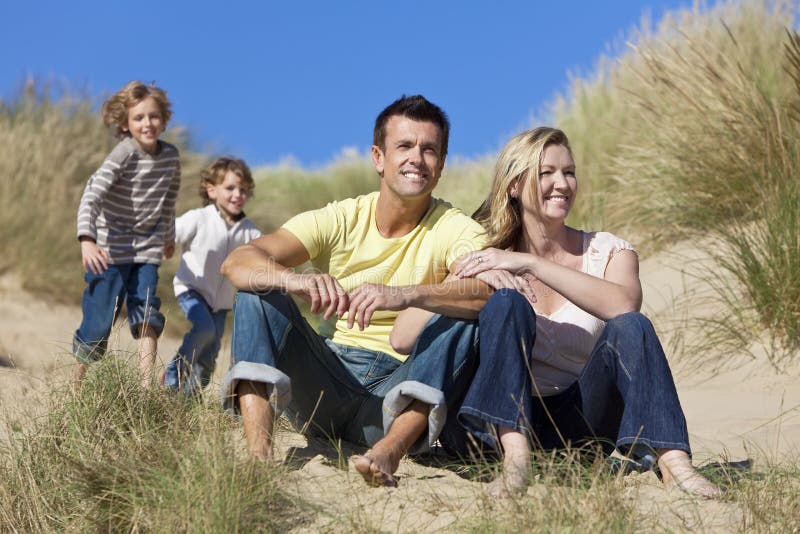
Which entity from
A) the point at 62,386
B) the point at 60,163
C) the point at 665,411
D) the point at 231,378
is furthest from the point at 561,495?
the point at 60,163

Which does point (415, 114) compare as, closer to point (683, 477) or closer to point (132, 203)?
point (683, 477)

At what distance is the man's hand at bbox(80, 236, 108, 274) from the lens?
498 centimetres

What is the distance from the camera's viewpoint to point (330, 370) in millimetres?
3346

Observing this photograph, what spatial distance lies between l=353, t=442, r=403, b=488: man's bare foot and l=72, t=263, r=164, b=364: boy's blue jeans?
7.58ft

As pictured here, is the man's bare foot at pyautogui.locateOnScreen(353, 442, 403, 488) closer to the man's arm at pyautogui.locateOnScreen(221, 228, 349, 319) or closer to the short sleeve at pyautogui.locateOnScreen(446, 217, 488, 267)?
the man's arm at pyautogui.locateOnScreen(221, 228, 349, 319)

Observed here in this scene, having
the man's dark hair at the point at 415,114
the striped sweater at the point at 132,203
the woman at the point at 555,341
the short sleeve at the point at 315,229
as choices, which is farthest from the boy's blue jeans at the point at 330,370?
the striped sweater at the point at 132,203

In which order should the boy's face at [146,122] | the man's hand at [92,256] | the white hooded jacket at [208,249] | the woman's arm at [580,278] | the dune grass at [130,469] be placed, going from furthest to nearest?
the white hooded jacket at [208,249]
the boy's face at [146,122]
the man's hand at [92,256]
the woman's arm at [580,278]
the dune grass at [130,469]

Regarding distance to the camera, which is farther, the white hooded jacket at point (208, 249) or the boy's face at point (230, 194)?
the boy's face at point (230, 194)

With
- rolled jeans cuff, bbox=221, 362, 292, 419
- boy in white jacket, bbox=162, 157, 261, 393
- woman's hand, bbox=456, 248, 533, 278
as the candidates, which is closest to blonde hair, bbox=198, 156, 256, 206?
boy in white jacket, bbox=162, 157, 261, 393

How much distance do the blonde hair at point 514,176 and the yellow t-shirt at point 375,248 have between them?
0.07m

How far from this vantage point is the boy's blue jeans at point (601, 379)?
2.92 metres

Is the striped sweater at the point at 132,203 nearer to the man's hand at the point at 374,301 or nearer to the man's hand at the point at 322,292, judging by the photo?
the man's hand at the point at 322,292

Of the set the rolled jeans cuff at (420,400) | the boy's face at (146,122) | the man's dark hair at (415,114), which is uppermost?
the boy's face at (146,122)

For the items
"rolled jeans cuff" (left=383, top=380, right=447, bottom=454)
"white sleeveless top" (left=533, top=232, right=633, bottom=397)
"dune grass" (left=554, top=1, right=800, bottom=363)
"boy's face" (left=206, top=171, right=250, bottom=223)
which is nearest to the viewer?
"rolled jeans cuff" (left=383, top=380, right=447, bottom=454)
